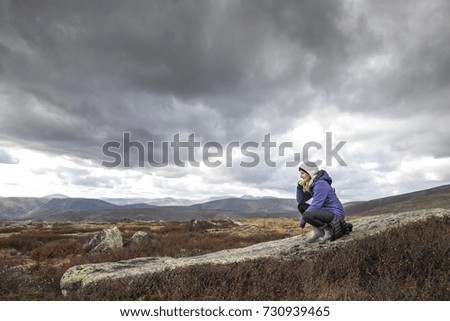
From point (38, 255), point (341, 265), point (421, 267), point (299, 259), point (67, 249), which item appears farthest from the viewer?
point (67, 249)

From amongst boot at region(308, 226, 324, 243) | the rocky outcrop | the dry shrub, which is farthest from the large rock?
boot at region(308, 226, 324, 243)

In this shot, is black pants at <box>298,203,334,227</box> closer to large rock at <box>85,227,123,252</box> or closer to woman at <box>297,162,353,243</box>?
woman at <box>297,162,353,243</box>

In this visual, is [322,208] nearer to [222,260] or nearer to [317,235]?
[317,235]

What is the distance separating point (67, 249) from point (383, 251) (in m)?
15.8

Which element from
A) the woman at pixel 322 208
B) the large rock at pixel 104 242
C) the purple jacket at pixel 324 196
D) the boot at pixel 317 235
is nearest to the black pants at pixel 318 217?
the woman at pixel 322 208

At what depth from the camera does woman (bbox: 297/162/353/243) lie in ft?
24.1

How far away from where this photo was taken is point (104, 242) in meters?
16.3

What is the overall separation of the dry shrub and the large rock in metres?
10.7

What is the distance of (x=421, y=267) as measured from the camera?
205 inches

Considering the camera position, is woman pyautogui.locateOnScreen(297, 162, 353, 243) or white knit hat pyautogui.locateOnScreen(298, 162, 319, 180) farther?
white knit hat pyautogui.locateOnScreen(298, 162, 319, 180)

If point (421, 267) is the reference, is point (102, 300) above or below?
below
